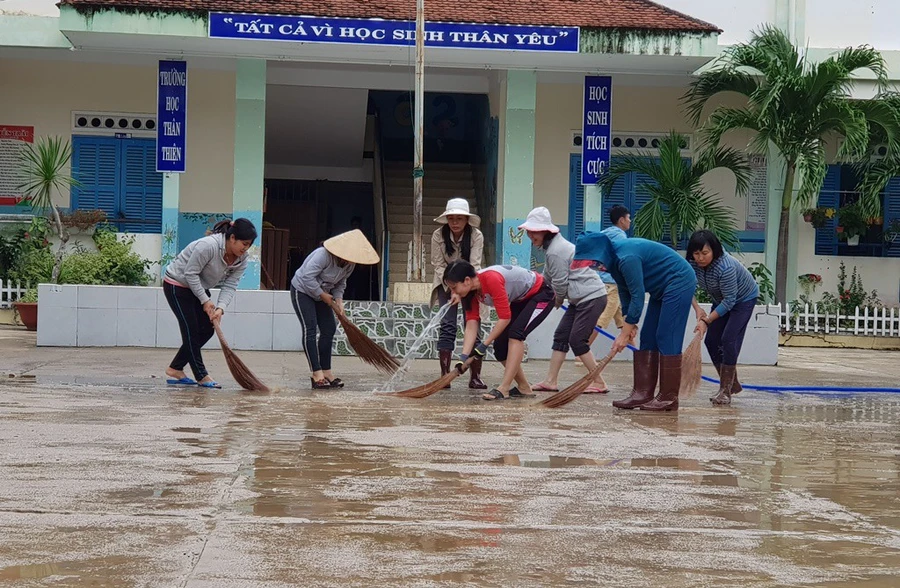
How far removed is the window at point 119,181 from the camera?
688 inches

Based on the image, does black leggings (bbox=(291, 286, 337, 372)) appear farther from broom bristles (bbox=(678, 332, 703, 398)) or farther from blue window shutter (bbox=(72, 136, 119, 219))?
blue window shutter (bbox=(72, 136, 119, 219))

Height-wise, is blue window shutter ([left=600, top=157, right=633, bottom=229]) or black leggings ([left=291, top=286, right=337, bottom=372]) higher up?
blue window shutter ([left=600, top=157, right=633, bottom=229])

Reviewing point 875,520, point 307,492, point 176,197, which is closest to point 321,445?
point 307,492

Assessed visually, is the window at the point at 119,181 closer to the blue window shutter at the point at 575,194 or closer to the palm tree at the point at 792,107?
the blue window shutter at the point at 575,194

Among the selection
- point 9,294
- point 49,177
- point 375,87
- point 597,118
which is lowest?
point 9,294

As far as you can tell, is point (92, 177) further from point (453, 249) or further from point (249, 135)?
point (453, 249)

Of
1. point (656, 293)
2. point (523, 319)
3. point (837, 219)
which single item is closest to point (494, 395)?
point (523, 319)

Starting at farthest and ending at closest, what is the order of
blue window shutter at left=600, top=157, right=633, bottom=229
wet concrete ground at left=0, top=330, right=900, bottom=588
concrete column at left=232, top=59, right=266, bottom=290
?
blue window shutter at left=600, top=157, right=633, bottom=229
concrete column at left=232, top=59, right=266, bottom=290
wet concrete ground at left=0, top=330, right=900, bottom=588

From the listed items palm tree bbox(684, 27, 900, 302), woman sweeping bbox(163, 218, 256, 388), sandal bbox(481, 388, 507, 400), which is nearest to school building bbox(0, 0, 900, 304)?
palm tree bbox(684, 27, 900, 302)

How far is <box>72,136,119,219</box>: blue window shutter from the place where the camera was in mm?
17469

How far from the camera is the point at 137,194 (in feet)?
57.7

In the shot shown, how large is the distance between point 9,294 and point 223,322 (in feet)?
15.3

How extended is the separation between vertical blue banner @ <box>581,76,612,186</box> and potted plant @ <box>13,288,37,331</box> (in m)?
8.17

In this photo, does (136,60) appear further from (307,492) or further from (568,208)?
(307,492)
